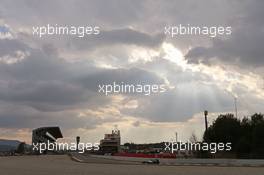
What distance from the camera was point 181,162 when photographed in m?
61.4

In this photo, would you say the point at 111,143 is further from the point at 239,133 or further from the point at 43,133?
the point at 239,133

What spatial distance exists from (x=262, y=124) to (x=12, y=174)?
47.2 meters

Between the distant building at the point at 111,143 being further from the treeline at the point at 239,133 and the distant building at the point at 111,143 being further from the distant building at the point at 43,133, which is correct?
the treeline at the point at 239,133

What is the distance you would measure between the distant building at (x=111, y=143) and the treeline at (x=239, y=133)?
156 feet

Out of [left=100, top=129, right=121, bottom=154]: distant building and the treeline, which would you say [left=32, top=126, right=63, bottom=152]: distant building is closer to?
[left=100, top=129, right=121, bottom=154]: distant building

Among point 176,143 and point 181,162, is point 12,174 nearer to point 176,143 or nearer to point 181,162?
point 181,162

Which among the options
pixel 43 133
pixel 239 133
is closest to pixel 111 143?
pixel 43 133

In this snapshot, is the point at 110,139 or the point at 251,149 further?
the point at 110,139

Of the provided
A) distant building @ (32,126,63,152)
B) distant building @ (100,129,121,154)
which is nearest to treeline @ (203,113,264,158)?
distant building @ (100,129,121,154)

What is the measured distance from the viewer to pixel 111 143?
130125mm

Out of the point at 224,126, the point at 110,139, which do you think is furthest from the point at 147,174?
the point at 110,139

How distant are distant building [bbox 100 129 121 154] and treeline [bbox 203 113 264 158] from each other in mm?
47668

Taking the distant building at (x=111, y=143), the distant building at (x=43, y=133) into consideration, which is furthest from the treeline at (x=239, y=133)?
the distant building at (x=43, y=133)

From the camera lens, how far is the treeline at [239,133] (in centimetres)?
6869
